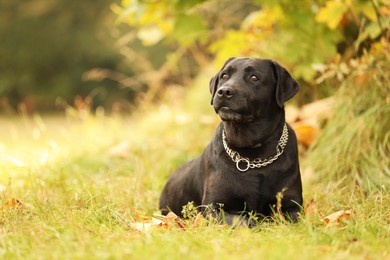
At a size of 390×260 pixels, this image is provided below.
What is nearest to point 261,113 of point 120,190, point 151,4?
point 120,190

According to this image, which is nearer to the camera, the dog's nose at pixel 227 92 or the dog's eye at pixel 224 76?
the dog's nose at pixel 227 92

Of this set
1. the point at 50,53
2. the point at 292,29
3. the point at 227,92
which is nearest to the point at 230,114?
the point at 227,92

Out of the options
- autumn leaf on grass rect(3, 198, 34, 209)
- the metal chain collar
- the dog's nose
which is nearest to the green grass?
autumn leaf on grass rect(3, 198, 34, 209)

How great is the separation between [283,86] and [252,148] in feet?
1.42

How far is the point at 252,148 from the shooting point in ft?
12.5

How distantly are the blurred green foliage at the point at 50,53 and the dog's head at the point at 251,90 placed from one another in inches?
661

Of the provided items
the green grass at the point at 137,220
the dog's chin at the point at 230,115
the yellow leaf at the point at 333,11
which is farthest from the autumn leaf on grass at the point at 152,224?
A: the yellow leaf at the point at 333,11

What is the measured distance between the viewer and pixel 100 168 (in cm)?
573

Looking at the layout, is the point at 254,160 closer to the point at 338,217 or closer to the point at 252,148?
the point at 252,148

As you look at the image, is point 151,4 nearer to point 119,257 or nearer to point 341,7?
point 341,7

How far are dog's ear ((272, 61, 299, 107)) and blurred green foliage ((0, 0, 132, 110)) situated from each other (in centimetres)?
1683

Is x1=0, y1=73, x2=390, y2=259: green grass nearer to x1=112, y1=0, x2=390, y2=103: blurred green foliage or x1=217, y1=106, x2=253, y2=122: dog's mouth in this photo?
x1=217, y1=106, x2=253, y2=122: dog's mouth

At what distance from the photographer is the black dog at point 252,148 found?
3664 mm

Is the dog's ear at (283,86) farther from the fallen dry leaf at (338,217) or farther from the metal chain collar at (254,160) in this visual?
the fallen dry leaf at (338,217)
